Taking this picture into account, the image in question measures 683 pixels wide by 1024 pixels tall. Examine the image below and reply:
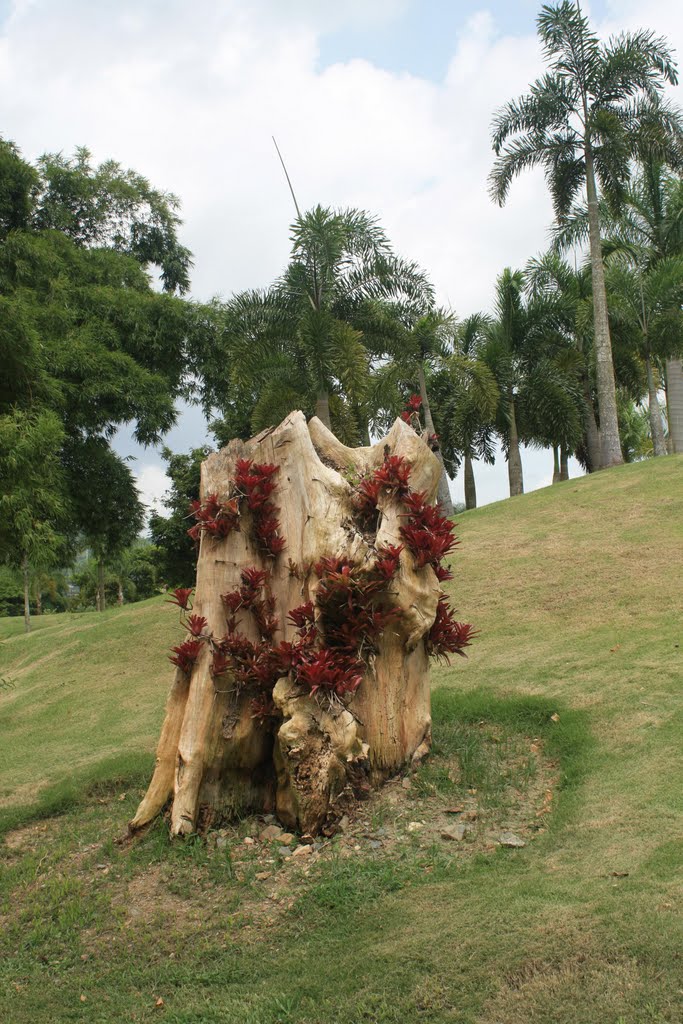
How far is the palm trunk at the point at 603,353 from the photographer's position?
901 inches

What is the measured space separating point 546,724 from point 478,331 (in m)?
25.5

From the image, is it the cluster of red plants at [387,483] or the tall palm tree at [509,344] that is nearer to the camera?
the cluster of red plants at [387,483]

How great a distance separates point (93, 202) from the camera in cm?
2420

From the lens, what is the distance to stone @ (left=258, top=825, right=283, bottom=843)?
5.59 m

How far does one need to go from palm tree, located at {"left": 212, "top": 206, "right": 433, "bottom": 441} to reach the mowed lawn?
12.4 meters

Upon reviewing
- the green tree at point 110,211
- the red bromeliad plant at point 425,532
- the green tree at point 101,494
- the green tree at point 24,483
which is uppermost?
the green tree at point 110,211

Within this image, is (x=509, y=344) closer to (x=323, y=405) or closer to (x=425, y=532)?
(x=323, y=405)

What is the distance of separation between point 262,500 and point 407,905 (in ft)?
10.4

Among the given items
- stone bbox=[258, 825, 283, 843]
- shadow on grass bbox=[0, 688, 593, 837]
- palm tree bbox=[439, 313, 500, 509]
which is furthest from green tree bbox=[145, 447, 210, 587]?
stone bbox=[258, 825, 283, 843]

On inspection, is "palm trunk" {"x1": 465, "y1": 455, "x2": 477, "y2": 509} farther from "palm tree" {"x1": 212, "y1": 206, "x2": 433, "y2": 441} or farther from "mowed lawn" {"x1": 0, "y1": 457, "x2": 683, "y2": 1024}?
"mowed lawn" {"x1": 0, "y1": 457, "x2": 683, "y2": 1024}

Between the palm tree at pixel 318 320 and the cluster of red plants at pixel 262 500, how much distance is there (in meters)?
13.5

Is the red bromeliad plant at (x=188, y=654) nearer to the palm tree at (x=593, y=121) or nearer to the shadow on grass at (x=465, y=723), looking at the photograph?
the shadow on grass at (x=465, y=723)

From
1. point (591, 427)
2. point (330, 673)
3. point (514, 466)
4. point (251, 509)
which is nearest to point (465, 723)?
point (330, 673)

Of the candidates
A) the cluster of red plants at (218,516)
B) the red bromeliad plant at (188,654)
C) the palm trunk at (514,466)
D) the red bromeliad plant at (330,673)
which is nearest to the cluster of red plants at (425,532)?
the red bromeliad plant at (330,673)
